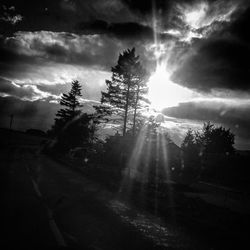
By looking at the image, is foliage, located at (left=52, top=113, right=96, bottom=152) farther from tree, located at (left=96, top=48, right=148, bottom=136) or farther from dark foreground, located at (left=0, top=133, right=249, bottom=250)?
dark foreground, located at (left=0, top=133, right=249, bottom=250)

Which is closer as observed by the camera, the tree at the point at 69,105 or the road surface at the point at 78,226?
the road surface at the point at 78,226

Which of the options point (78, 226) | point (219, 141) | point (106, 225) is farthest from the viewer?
point (219, 141)

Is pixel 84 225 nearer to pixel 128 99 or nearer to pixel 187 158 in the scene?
pixel 187 158

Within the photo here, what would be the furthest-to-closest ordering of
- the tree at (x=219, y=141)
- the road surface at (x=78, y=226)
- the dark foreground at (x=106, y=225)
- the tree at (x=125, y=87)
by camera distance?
the tree at (x=219, y=141) → the tree at (x=125, y=87) → the dark foreground at (x=106, y=225) → the road surface at (x=78, y=226)

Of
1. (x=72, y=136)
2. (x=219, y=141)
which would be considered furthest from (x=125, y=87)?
(x=219, y=141)

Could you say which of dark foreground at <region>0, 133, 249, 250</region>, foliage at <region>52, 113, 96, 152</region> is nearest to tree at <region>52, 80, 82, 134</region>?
foliage at <region>52, 113, 96, 152</region>

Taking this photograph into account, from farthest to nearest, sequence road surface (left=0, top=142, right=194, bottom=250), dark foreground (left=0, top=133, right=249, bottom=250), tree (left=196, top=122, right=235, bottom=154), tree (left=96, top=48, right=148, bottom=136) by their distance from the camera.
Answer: tree (left=196, top=122, right=235, bottom=154) < tree (left=96, top=48, right=148, bottom=136) < dark foreground (left=0, top=133, right=249, bottom=250) < road surface (left=0, top=142, right=194, bottom=250)

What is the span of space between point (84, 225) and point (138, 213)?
106 inches

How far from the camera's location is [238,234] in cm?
695

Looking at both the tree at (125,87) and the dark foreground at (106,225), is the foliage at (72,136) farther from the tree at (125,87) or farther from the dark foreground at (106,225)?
the dark foreground at (106,225)

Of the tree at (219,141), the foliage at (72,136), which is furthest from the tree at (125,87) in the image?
the tree at (219,141)

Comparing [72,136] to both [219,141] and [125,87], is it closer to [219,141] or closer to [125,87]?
[125,87]

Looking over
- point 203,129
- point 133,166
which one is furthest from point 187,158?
point 203,129

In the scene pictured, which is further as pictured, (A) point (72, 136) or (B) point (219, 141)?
(B) point (219, 141)
